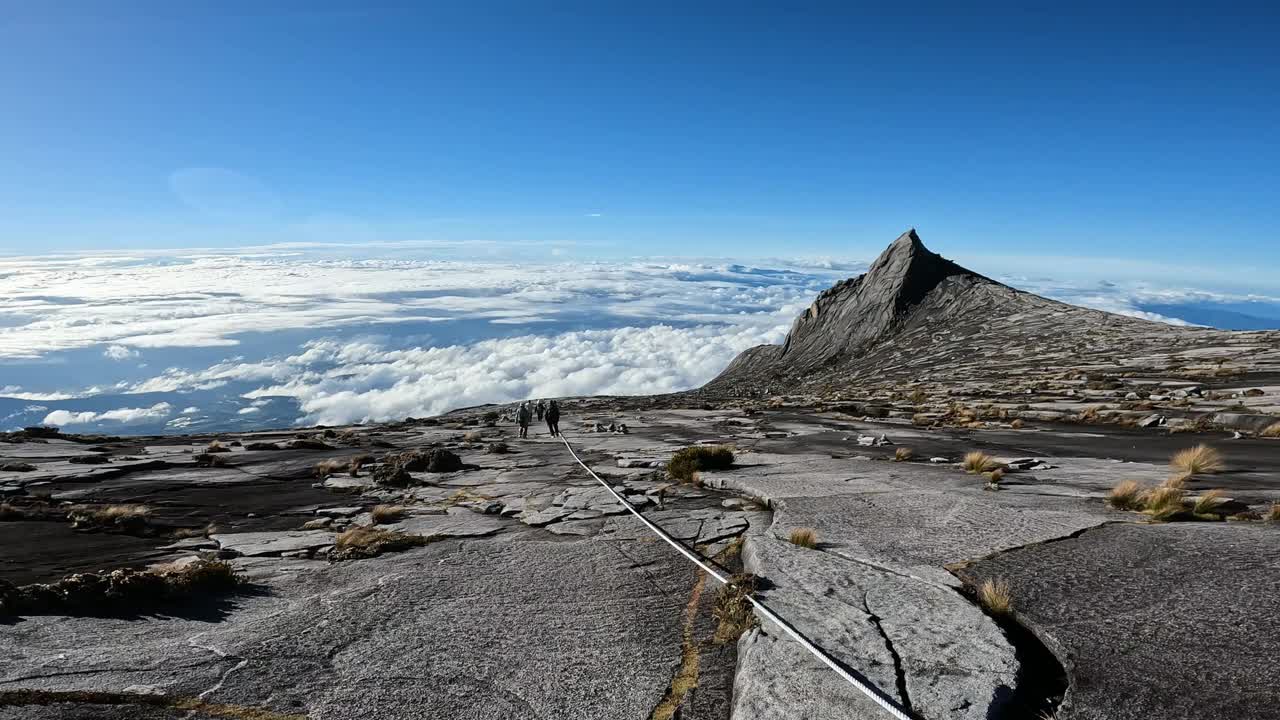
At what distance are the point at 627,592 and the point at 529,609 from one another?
125 cm

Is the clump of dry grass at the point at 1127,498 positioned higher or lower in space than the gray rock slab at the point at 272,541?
higher

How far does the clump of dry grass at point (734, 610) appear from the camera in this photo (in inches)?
232

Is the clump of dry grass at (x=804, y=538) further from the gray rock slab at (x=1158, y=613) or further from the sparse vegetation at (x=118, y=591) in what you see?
the sparse vegetation at (x=118, y=591)

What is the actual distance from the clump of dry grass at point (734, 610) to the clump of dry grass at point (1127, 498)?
680 cm

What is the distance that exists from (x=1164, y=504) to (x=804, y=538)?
18.5 ft

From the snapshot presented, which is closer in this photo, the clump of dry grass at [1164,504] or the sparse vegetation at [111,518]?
the clump of dry grass at [1164,504]

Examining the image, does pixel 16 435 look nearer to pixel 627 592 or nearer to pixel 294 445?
pixel 294 445

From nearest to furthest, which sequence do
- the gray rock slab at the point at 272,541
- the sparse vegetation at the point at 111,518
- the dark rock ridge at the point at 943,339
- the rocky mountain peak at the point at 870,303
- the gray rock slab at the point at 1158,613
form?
the gray rock slab at the point at 1158,613 → the gray rock slab at the point at 272,541 → the sparse vegetation at the point at 111,518 → the dark rock ridge at the point at 943,339 → the rocky mountain peak at the point at 870,303

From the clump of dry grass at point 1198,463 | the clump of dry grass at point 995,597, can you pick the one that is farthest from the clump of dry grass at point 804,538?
the clump of dry grass at point 1198,463

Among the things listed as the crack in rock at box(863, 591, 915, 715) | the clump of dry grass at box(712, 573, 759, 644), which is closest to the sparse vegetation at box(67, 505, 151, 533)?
the clump of dry grass at box(712, 573, 759, 644)

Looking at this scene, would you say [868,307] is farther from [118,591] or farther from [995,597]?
[118,591]

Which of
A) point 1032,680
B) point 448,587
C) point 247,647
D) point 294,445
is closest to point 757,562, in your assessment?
point 1032,680

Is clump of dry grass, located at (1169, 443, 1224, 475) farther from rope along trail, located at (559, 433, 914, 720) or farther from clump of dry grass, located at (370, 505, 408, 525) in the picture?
clump of dry grass, located at (370, 505, 408, 525)

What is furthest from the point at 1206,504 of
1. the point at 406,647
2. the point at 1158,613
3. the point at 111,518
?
the point at 111,518
